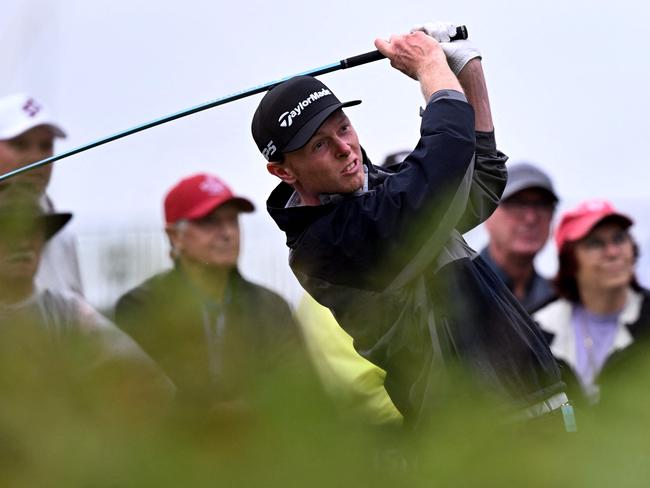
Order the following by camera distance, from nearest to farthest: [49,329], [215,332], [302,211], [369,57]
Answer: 1. [49,329]
2. [215,332]
3. [302,211]
4. [369,57]

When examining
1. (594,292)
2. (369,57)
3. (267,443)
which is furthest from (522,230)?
(267,443)

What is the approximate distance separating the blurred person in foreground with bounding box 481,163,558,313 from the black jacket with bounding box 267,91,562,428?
306 cm

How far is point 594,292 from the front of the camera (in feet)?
20.2

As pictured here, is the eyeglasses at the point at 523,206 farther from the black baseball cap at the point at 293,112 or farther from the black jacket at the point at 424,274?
the black baseball cap at the point at 293,112

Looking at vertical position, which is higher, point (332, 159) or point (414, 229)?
point (332, 159)

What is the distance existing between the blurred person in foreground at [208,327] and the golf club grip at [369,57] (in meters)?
1.24

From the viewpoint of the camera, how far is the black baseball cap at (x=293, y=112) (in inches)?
147

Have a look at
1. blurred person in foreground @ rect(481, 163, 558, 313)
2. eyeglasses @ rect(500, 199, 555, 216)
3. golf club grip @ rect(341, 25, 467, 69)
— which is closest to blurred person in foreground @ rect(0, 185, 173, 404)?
golf club grip @ rect(341, 25, 467, 69)

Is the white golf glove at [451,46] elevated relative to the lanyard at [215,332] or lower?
elevated

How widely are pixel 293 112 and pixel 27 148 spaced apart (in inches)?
31.1

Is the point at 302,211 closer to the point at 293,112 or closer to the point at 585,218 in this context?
the point at 293,112

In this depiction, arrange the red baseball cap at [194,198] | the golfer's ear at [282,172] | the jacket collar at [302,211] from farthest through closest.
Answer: the golfer's ear at [282,172] < the jacket collar at [302,211] < the red baseball cap at [194,198]

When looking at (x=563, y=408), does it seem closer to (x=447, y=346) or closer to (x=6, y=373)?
(x=447, y=346)

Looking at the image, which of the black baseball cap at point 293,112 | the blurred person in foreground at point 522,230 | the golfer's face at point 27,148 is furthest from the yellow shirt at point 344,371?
the blurred person in foreground at point 522,230
